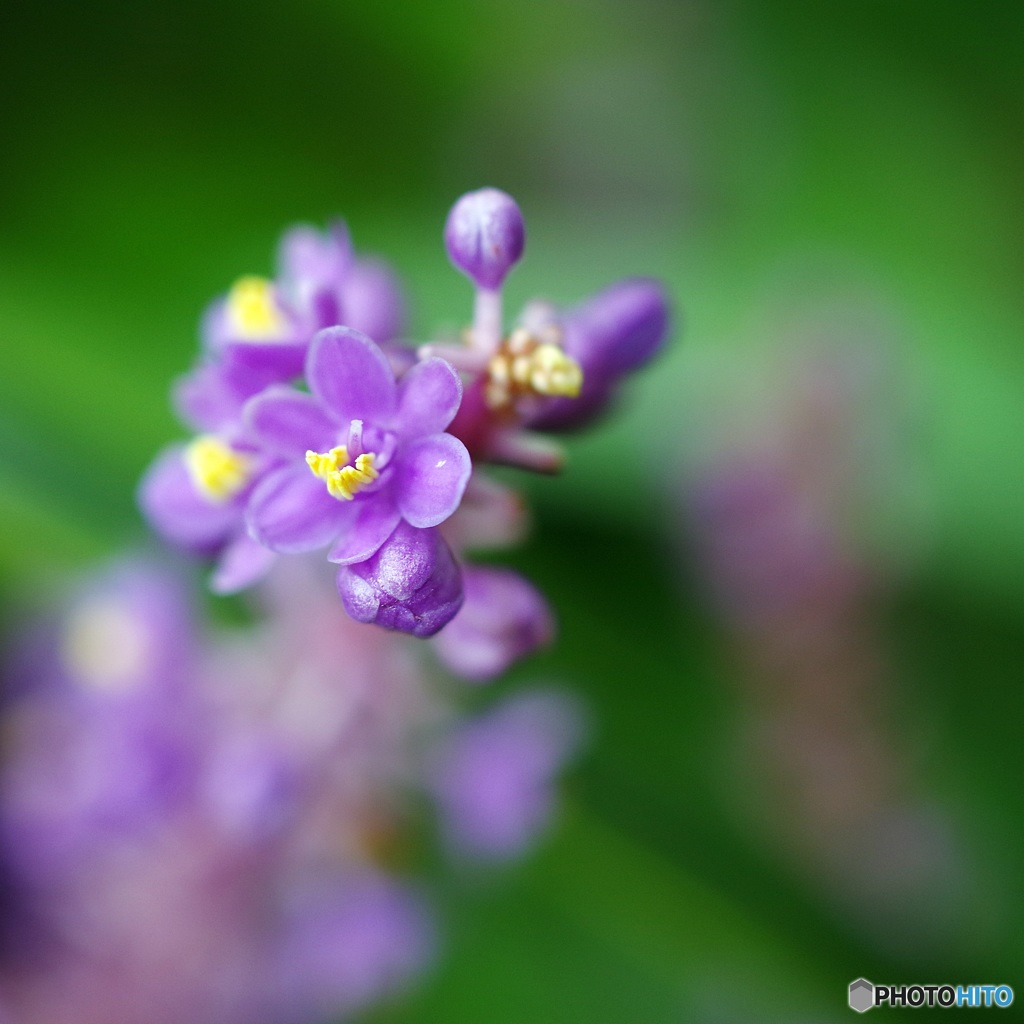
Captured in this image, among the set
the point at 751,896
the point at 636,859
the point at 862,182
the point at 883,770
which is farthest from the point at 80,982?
the point at 862,182

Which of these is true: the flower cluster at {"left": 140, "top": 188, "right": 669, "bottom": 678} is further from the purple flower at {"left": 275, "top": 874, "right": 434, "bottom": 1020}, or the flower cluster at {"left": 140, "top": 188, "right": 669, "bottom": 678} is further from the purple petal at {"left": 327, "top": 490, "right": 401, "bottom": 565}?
the purple flower at {"left": 275, "top": 874, "right": 434, "bottom": 1020}

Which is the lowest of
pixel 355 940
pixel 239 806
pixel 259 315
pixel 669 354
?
pixel 355 940

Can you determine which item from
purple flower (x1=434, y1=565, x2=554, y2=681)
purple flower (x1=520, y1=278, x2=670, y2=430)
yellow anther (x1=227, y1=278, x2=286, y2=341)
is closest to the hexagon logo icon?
purple flower (x1=434, y1=565, x2=554, y2=681)

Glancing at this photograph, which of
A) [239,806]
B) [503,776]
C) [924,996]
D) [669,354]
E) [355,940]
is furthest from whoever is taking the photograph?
[669,354]

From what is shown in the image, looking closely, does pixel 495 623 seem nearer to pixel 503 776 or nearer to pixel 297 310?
pixel 297 310

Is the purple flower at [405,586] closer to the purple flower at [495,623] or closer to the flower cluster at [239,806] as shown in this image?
the purple flower at [495,623]

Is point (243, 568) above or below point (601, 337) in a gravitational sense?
below

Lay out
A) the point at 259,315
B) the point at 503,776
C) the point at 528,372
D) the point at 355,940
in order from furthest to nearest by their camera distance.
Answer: the point at 355,940, the point at 503,776, the point at 259,315, the point at 528,372

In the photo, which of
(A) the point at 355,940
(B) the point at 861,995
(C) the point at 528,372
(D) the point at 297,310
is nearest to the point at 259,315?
(D) the point at 297,310
